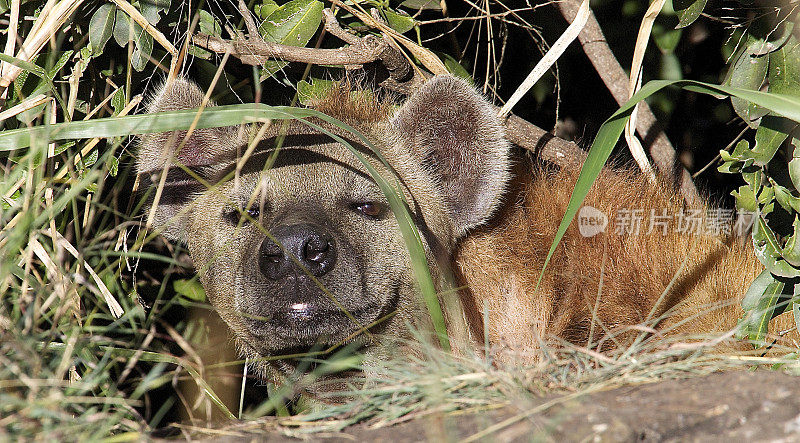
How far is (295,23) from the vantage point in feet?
9.16

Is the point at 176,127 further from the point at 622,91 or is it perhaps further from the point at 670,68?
the point at 670,68

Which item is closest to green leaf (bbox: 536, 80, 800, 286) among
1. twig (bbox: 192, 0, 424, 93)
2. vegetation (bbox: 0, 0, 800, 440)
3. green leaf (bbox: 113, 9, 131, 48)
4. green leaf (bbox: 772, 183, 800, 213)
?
vegetation (bbox: 0, 0, 800, 440)

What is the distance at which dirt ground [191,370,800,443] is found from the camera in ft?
4.03

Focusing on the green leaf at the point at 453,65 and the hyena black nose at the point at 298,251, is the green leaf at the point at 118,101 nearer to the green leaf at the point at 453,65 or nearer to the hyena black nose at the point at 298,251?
the hyena black nose at the point at 298,251

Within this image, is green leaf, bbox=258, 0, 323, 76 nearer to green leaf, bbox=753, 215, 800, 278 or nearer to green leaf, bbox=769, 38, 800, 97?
green leaf, bbox=769, 38, 800, 97

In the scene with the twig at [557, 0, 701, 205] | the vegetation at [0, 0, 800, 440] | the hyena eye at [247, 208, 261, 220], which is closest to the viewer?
the vegetation at [0, 0, 800, 440]

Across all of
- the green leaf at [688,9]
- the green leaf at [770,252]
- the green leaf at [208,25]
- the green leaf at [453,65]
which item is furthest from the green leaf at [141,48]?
the green leaf at [770,252]

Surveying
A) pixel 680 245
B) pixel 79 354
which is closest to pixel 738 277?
pixel 680 245

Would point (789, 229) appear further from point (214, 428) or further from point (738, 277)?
point (214, 428)

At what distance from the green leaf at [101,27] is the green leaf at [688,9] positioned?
202 centimetres

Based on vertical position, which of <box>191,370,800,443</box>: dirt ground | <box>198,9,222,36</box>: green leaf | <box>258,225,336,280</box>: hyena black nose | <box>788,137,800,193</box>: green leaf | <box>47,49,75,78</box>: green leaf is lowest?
<box>191,370,800,443</box>: dirt ground

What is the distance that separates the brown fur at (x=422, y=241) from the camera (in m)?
2.38

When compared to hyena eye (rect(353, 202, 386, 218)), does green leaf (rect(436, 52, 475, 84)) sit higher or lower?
higher

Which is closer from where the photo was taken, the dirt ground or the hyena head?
the dirt ground
